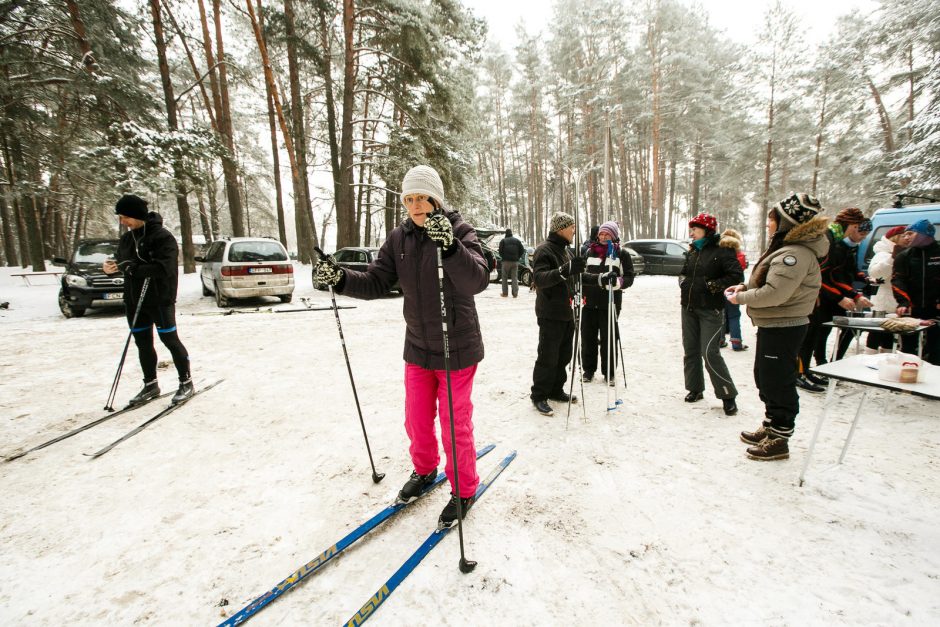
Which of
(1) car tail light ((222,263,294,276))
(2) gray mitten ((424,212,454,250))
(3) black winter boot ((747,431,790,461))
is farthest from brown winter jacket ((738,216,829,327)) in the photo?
(1) car tail light ((222,263,294,276))

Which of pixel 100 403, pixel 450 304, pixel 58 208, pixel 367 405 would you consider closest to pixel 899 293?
pixel 450 304

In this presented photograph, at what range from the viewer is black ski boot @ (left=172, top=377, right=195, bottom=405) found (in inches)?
167

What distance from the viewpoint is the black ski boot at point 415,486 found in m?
2.58

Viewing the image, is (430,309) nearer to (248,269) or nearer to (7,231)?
(248,269)

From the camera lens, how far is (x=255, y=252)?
9906 millimetres

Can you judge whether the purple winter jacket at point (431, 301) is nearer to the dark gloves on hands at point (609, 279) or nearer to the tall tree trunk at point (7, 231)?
the dark gloves on hands at point (609, 279)

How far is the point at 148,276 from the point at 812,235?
19.3 ft

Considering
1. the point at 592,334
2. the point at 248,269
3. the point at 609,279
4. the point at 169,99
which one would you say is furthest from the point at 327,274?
the point at 169,99

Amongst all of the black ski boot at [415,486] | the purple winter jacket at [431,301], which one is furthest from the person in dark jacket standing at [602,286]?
the black ski boot at [415,486]

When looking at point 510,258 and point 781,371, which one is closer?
point 781,371

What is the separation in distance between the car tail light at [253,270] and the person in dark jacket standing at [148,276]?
5721mm

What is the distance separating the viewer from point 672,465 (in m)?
3.01

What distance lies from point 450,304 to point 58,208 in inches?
1034

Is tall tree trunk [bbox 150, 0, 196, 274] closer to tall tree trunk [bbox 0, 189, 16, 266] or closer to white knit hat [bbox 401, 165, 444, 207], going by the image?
white knit hat [bbox 401, 165, 444, 207]
